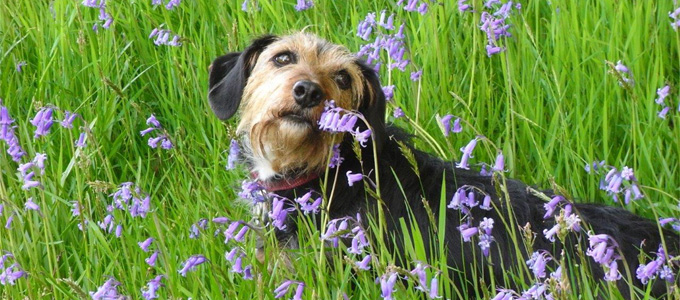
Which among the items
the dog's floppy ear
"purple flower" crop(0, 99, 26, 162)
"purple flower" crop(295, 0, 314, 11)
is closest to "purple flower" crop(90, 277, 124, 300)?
"purple flower" crop(0, 99, 26, 162)

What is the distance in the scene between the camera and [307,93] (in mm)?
4234

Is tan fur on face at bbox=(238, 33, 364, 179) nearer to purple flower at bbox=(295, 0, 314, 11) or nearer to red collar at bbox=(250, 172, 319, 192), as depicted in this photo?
red collar at bbox=(250, 172, 319, 192)

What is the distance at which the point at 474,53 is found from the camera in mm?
5035

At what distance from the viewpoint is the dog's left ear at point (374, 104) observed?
4375 mm

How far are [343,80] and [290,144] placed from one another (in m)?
0.44

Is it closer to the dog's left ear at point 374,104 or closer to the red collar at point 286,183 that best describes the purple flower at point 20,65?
the red collar at point 286,183

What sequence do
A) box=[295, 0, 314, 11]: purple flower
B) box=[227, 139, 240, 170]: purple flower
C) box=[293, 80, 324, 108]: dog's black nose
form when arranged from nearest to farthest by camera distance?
box=[293, 80, 324, 108]: dog's black nose < box=[227, 139, 240, 170]: purple flower < box=[295, 0, 314, 11]: purple flower

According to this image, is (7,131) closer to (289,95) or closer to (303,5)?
(289,95)

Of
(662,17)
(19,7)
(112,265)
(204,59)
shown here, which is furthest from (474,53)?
(19,7)

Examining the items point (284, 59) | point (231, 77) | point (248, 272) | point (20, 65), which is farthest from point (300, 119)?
point (20, 65)

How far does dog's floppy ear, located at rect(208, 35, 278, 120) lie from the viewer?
4684 mm

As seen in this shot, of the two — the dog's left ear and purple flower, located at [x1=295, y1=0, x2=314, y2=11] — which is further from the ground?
purple flower, located at [x1=295, y1=0, x2=314, y2=11]

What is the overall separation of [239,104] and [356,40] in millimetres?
1220

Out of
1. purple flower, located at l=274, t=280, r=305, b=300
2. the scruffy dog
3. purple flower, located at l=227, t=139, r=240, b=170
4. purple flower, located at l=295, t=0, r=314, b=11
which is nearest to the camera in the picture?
purple flower, located at l=274, t=280, r=305, b=300
